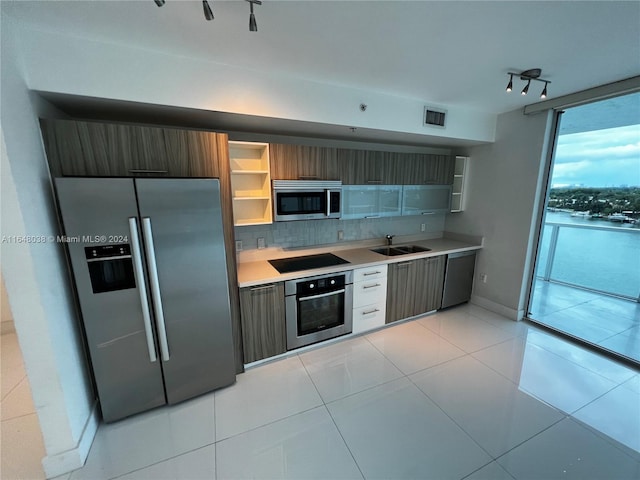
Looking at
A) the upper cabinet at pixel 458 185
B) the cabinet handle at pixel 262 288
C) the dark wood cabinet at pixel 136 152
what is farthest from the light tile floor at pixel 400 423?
the upper cabinet at pixel 458 185

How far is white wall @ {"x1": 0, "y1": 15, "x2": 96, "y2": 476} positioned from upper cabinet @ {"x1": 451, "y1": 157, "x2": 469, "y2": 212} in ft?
13.4

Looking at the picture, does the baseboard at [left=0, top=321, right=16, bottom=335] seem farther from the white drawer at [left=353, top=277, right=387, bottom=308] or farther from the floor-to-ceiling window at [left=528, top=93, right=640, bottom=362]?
the floor-to-ceiling window at [left=528, top=93, right=640, bottom=362]

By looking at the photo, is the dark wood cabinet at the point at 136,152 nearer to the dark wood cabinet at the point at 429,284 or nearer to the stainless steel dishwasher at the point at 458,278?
the dark wood cabinet at the point at 429,284

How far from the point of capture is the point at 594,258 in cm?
371

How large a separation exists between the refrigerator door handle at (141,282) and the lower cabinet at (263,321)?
2.19ft

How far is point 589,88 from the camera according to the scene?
2299 millimetres

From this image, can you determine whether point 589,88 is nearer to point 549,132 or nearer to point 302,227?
point 549,132

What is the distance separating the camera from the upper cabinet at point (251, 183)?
93.9 inches

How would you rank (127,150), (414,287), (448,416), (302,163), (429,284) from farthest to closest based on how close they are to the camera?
1. (429,284)
2. (414,287)
3. (302,163)
4. (448,416)
5. (127,150)

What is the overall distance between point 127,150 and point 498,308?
4313 millimetres

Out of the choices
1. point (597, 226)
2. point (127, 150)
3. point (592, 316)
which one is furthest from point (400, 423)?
point (597, 226)

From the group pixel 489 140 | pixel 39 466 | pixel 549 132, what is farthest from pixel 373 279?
pixel 39 466

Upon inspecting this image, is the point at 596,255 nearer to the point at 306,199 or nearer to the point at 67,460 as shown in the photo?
the point at 306,199

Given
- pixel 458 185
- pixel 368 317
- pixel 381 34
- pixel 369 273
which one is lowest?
pixel 368 317
